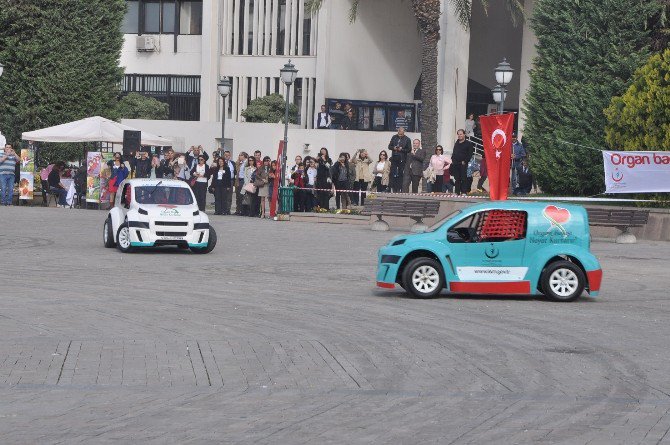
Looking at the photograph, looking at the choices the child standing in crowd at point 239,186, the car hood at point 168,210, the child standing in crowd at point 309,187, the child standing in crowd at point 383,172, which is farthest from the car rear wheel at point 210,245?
the child standing in crowd at point 383,172

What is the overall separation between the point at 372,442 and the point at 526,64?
40007mm

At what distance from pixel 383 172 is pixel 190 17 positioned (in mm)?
24128

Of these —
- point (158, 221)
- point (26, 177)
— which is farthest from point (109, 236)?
point (26, 177)

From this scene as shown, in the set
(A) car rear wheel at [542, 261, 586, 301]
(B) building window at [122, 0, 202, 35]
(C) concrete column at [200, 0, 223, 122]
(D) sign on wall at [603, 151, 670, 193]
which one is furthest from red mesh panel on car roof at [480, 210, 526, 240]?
(B) building window at [122, 0, 202, 35]

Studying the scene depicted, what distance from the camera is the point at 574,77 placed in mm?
34625

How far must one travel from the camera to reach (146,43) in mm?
59906

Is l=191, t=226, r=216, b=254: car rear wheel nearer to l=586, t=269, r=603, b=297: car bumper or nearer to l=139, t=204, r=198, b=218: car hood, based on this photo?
l=139, t=204, r=198, b=218: car hood

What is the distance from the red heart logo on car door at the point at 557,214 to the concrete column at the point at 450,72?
28.7 meters

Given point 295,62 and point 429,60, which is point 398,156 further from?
point 295,62

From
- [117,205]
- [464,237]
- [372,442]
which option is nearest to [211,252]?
[117,205]

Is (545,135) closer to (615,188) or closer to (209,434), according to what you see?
(615,188)

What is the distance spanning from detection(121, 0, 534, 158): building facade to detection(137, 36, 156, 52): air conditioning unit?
0.14ft

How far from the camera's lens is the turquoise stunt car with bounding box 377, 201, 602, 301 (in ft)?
59.1

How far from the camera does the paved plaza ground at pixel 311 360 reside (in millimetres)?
9203
